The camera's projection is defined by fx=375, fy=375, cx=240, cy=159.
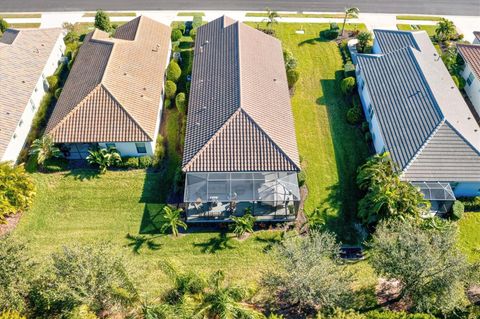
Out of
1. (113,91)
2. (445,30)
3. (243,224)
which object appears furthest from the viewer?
(445,30)

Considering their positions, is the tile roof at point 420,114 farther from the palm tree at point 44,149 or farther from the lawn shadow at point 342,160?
the palm tree at point 44,149

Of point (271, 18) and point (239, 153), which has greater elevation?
point (271, 18)

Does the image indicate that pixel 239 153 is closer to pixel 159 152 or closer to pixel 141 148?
pixel 159 152

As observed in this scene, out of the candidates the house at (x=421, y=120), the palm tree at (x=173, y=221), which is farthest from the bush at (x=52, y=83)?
the house at (x=421, y=120)

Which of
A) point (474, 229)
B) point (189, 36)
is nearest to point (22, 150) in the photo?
point (189, 36)

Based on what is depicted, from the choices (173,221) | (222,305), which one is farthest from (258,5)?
(222,305)

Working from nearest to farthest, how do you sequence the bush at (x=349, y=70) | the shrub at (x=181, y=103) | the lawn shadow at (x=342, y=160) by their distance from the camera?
1. the lawn shadow at (x=342, y=160)
2. the shrub at (x=181, y=103)
3. the bush at (x=349, y=70)

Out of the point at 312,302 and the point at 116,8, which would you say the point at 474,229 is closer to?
the point at 312,302
